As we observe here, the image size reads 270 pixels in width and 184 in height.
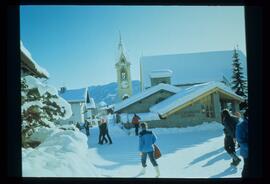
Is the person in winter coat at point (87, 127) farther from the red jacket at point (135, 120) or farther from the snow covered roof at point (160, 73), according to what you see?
the snow covered roof at point (160, 73)

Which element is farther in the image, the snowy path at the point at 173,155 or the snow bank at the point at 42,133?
the snow bank at the point at 42,133

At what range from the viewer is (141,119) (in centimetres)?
440

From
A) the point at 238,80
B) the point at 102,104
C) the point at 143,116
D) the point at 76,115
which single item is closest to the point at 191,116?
the point at 143,116

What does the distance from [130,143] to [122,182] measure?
1.51 ft

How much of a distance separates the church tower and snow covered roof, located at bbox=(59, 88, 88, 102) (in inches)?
16.7

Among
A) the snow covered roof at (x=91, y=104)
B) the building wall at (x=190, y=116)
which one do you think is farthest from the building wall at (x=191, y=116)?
the snow covered roof at (x=91, y=104)

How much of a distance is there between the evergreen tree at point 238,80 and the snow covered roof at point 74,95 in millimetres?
1755

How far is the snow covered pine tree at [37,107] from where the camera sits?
437 centimetres

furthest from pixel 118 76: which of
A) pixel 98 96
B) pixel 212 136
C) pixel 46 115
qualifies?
pixel 212 136

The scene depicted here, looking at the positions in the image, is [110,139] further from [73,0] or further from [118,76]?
[73,0]

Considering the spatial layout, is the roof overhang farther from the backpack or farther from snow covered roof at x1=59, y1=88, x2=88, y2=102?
snow covered roof at x1=59, y1=88, x2=88, y2=102

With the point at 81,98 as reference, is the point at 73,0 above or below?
above

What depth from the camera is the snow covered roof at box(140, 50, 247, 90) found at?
4.31 meters

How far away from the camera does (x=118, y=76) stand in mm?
4438
